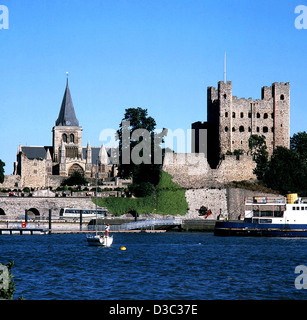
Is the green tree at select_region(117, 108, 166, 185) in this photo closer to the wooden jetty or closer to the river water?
the wooden jetty

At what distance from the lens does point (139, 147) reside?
67438 mm

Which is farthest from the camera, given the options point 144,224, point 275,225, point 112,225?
point 112,225

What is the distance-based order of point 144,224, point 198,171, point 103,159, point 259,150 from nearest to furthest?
point 144,224 → point 198,171 → point 259,150 → point 103,159

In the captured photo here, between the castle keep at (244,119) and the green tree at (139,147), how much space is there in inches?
471

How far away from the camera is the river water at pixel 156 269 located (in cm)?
2114

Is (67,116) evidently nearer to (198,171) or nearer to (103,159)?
(103,159)

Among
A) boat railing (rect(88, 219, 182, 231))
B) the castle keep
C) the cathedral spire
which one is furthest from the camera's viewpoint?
the cathedral spire

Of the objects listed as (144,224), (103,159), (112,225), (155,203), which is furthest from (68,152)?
(144,224)

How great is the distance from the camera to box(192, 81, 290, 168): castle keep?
256 ft

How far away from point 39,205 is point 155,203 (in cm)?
1112

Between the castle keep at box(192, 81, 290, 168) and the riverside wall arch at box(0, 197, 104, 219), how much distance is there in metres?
19.7

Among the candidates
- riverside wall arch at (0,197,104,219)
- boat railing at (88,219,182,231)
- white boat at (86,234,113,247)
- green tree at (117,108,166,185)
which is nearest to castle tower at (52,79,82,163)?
green tree at (117,108,166,185)

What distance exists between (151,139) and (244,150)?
47.3ft
